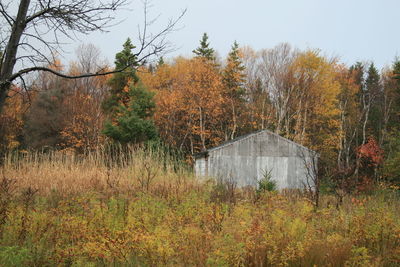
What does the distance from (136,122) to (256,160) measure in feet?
25.0

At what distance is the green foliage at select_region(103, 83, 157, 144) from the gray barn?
14.4 ft

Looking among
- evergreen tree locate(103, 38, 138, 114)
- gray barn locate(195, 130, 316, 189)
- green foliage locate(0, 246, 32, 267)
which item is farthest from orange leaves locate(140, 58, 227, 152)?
green foliage locate(0, 246, 32, 267)

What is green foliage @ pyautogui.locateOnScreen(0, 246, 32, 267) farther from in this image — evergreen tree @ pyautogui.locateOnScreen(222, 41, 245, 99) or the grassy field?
evergreen tree @ pyautogui.locateOnScreen(222, 41, 245, 99)

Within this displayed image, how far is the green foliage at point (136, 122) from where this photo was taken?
2303 cm

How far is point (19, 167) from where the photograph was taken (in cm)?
994

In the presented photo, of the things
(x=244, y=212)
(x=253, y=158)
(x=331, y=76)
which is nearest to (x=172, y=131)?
(x=253, y=158)

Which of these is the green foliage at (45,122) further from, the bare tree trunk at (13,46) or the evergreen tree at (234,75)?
the bare tree trunk at (13,46)

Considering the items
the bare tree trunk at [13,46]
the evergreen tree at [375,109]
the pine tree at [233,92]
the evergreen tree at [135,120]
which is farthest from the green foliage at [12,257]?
the evergreen tree at [375,109]

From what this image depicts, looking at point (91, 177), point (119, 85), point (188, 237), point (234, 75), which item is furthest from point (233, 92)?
point (188, 237)

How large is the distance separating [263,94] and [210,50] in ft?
28.5

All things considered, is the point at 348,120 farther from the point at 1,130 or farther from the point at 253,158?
the point at 1,130

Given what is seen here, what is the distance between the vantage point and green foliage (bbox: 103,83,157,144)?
23031mm

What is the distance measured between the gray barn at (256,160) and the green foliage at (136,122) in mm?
4377

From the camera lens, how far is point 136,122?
2288 cm
